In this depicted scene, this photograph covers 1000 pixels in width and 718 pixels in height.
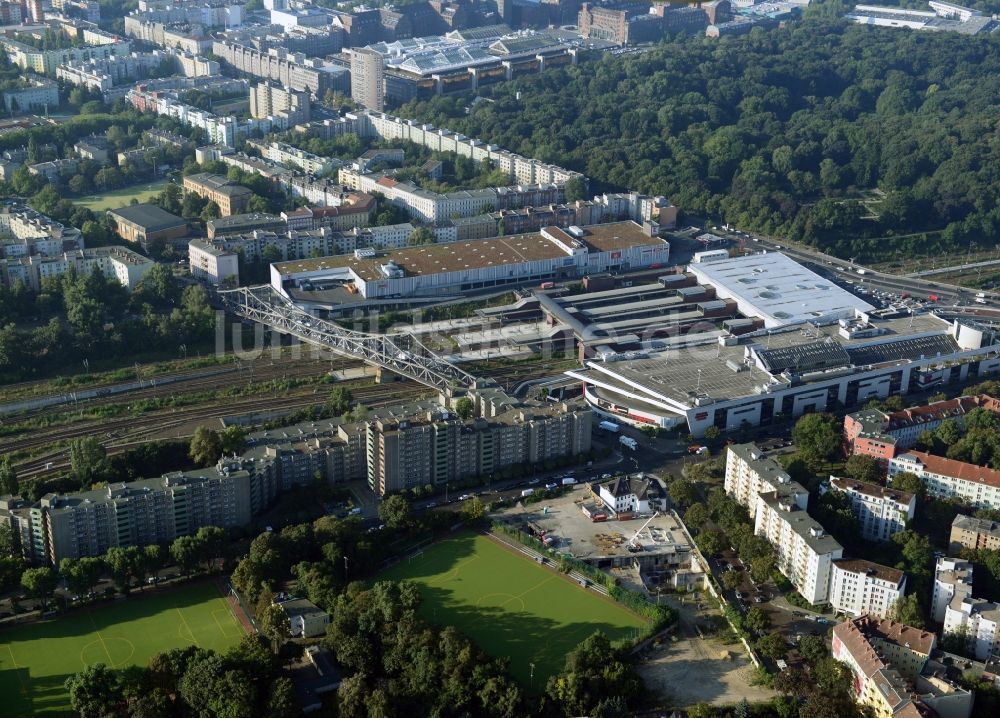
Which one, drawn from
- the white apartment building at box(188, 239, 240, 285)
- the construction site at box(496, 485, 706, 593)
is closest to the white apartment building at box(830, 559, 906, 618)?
the construction site at box(496, 485, 706, 593)

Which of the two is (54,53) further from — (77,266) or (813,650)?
(813,650)

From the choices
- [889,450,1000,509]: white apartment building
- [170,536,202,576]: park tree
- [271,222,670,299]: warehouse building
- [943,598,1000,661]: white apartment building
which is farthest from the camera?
[271,222,670,299]: warehouse building

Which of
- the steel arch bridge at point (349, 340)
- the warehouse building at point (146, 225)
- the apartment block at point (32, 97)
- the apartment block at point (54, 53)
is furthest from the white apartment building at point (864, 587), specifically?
the apartment block at point (54, 53)

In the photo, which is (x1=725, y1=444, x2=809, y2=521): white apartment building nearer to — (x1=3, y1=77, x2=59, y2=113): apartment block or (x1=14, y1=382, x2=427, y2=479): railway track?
(x1=14, y1=382, x2=427, y2=479): railway track

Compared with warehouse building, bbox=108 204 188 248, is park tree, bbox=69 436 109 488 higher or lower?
lower

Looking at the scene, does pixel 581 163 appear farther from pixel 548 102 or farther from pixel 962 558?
pixel 962 558

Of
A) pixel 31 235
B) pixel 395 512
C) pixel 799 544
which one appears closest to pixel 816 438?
pixel 799 544

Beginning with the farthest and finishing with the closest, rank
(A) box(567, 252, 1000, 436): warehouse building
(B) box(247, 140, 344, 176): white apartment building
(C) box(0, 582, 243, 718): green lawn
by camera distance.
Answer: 1. (B) box(247, 140, 344, 176): white apartment building
2. (A) box(567, 252, 1000, 436): warehouse building
3. (C) box(0, 582, 243, 718): green lawn

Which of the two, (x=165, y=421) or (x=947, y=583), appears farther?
(x=165, y=421)
